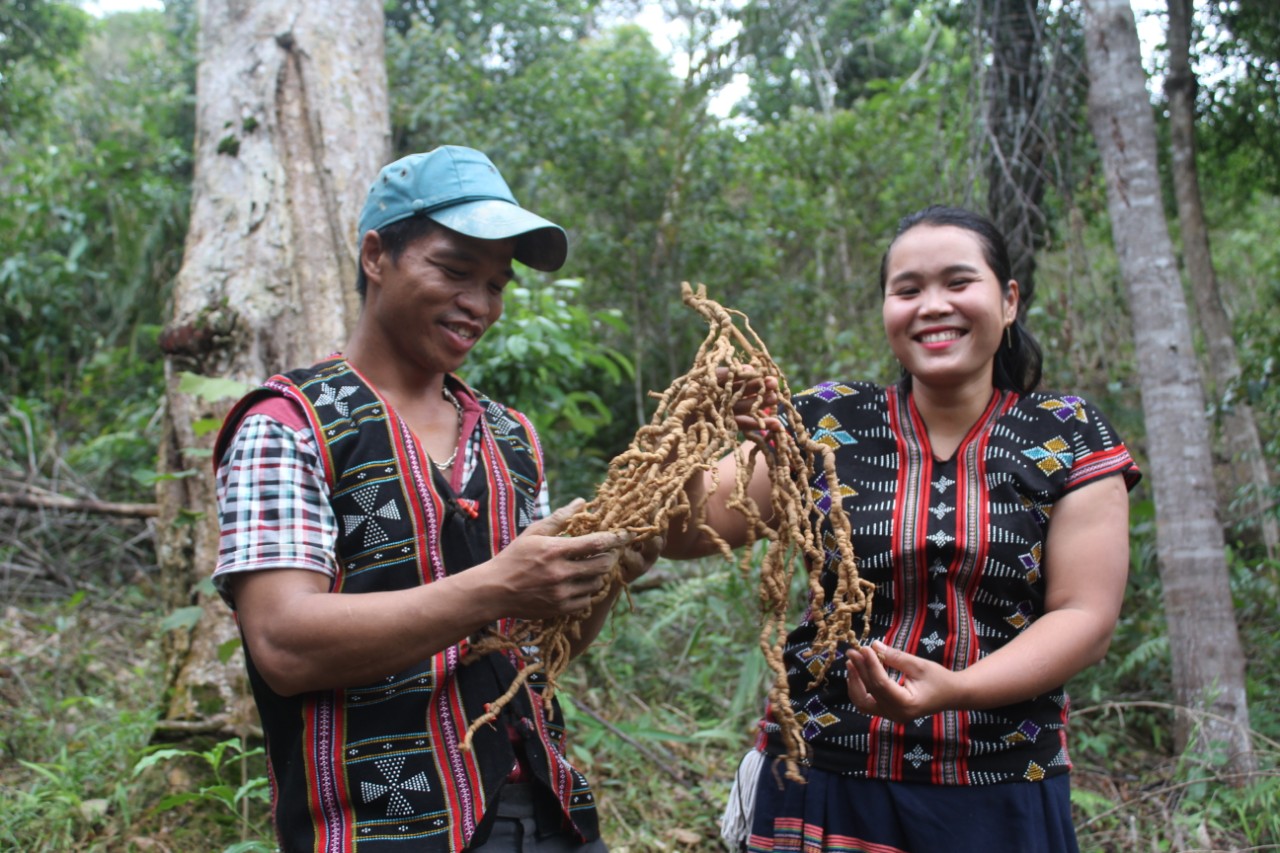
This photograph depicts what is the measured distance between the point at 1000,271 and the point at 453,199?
0.89 metres

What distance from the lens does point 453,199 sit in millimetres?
1515

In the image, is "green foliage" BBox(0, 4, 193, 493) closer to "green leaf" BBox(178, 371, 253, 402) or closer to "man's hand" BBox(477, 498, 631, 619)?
"green leaf" BBox(178, 371, 253, 402)

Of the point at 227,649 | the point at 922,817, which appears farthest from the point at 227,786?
the point at 922,817

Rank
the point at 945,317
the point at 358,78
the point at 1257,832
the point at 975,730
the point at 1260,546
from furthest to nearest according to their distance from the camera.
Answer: the point at 1260,546 → the point at 358,78 → the point at 1257,832 → the point at 945,317 → the point at 975,730

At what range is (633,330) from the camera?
8211 millimetres

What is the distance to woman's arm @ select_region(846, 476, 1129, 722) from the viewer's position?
4.50 feet

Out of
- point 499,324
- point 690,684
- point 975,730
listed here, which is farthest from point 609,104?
point 975,730

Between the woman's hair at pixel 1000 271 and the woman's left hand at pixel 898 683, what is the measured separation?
0.61 meters

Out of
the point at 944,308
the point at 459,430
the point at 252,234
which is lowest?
the point at 459,430

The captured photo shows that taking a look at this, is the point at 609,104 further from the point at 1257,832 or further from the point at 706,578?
the point at 1257,832

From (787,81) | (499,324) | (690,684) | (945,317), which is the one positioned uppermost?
(787,81)

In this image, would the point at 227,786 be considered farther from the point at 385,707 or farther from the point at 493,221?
the point at 493,221

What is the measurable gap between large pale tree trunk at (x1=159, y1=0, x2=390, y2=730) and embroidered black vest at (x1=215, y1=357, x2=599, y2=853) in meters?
1.54

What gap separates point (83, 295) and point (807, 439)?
21.4 ft
